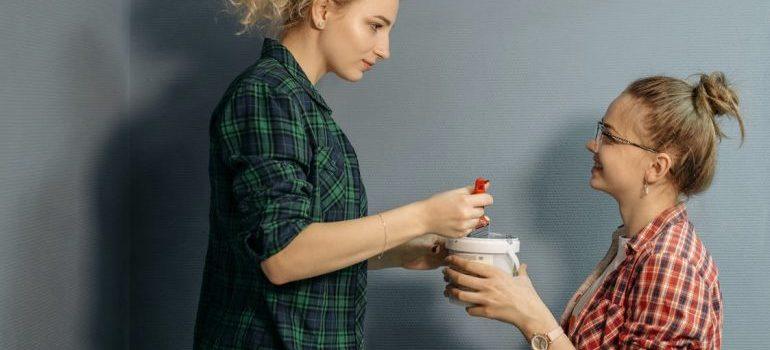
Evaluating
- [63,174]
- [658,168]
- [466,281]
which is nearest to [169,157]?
[63,174]

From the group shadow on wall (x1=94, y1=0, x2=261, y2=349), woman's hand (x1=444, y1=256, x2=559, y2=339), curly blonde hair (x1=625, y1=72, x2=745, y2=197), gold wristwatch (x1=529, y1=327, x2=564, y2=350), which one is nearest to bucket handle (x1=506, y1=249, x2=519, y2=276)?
woman's hand (x1=444, y1=256, x2=559, y2=339)

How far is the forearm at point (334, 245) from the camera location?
101 cm

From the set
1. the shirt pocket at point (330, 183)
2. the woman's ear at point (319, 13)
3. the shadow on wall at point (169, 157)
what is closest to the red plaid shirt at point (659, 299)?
the shirt pocket at point (330, 183)

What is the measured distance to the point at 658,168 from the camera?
50.8 inches

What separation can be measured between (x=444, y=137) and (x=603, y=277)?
19.8 inches

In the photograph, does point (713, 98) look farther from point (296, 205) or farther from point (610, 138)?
point (296, 205)

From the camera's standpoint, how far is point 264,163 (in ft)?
3.28

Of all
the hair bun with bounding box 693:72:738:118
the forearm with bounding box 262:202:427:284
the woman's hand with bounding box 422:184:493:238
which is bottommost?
the forearm with bounding box 262:202:427:284

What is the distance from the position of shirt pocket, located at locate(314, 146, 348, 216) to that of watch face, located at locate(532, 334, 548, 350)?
40 centimetres

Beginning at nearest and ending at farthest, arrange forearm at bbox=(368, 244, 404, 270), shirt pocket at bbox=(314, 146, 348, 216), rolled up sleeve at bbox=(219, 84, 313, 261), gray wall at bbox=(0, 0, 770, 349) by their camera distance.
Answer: rolled up sleeve at bbox=(219, 84, 313, 261) → shirt pocket at bbox=(314, 146, 348, 216) → forearm at bbox=(368, 244, 404, 270) → gray wall at bbox=(0, 0, 770, 349)

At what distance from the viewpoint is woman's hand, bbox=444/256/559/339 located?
1.20 metres

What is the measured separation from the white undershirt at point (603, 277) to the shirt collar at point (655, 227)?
0.04 metres

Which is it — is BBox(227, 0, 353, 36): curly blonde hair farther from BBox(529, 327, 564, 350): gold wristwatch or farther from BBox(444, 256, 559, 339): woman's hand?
BBox(529, 327, 564, 350): gold wristwatch

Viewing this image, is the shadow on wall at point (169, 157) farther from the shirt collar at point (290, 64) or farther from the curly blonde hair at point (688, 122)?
the curly blonde hair at point (688, 122)
